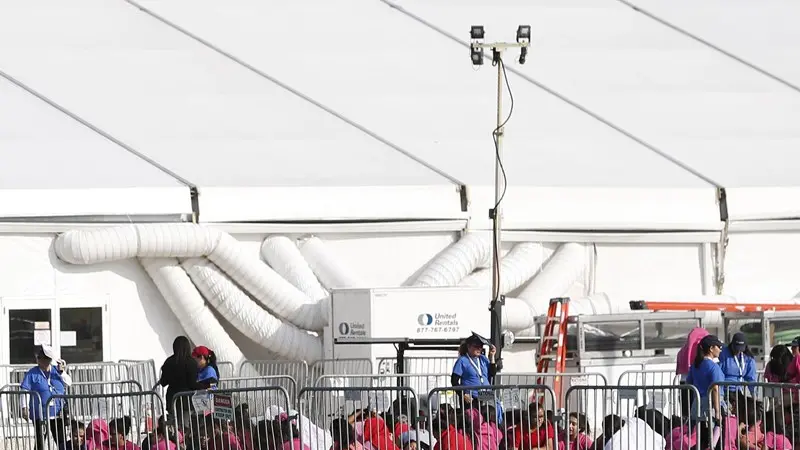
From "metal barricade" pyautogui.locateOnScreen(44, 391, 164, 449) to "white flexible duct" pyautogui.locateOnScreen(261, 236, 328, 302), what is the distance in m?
7.72

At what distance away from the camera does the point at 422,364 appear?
68.9 feet

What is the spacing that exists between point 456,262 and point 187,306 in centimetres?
378

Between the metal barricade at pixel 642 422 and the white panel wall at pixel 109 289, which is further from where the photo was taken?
the white panel wall at pixel 109 289

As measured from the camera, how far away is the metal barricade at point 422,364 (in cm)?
2053

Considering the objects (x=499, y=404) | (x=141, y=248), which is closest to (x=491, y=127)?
(x=141, y=248)

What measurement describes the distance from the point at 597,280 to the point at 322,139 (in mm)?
4622

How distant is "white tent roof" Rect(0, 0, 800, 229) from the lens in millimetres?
22938

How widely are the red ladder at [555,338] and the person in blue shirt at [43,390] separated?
7769mm

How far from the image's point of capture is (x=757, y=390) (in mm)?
12984

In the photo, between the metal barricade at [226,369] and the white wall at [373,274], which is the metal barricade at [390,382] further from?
the white wall at [373,274]

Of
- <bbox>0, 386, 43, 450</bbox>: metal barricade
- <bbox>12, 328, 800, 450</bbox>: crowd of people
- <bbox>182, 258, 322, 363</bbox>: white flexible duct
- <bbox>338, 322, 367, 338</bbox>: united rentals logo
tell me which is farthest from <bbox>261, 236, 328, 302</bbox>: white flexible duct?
<bbox>12, 328, 800, 450</bbox>: crowd of people

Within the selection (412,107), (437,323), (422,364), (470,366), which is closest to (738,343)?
(470,366)

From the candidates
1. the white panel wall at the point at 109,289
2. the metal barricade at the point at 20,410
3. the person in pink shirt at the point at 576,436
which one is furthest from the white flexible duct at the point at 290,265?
the person in pink shirt at the point at 576,436

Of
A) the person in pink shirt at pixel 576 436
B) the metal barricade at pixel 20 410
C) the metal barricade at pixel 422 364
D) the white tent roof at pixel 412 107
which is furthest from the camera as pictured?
the white tent roof at pixel 412 107
